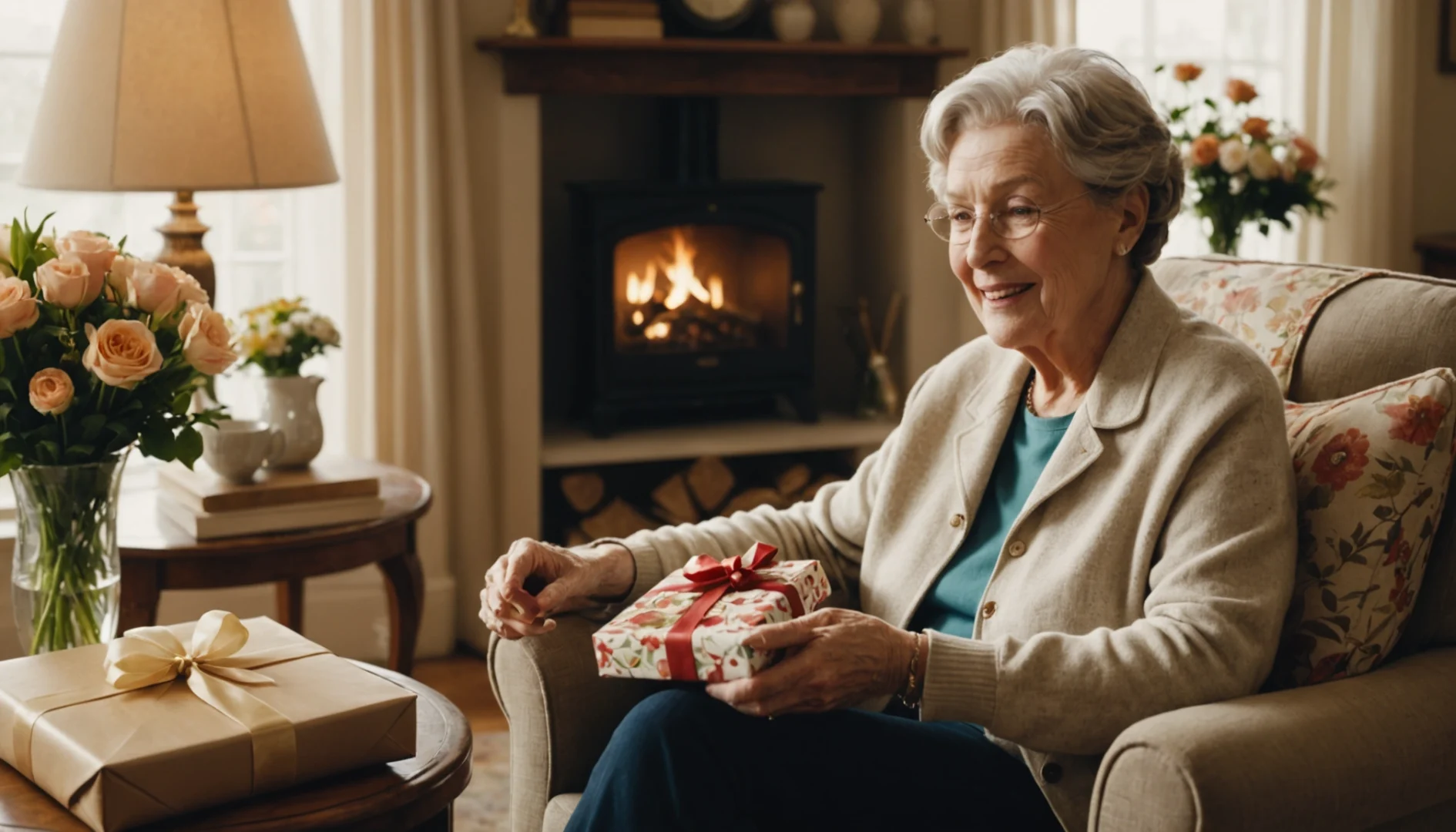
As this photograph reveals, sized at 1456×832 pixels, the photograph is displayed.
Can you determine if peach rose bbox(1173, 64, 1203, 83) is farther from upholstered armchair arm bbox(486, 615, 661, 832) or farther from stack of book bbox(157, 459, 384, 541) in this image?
upholstered armchair arm bbox(486, 615, 661, 832)

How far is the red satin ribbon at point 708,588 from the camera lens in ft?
5.22

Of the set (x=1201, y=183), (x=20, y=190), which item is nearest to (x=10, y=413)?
(x=20, y=190)

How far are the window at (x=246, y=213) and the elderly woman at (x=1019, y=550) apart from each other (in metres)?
1.80

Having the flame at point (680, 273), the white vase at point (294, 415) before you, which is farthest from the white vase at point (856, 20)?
the white vase at point (294, 415)

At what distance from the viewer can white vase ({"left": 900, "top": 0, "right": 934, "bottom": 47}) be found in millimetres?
3896

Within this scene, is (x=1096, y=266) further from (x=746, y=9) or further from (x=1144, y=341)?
(x=746, y=9)

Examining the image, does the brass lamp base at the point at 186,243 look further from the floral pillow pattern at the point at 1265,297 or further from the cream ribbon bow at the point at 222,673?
the floral pillow pattern at the point at 1265,297

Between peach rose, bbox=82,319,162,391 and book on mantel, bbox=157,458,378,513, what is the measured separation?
73cm

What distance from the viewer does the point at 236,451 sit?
2.47m

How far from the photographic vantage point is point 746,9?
147 inches

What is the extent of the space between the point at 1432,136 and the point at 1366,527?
381 centimetres

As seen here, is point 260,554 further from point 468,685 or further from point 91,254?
point 468,685

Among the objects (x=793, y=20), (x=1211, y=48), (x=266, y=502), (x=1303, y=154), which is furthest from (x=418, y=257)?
(x=1211, y=48)

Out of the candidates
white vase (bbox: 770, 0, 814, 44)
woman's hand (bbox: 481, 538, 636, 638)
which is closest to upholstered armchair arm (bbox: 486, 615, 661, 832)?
woman's hand (bbox: 481, 538, 636, 638)
